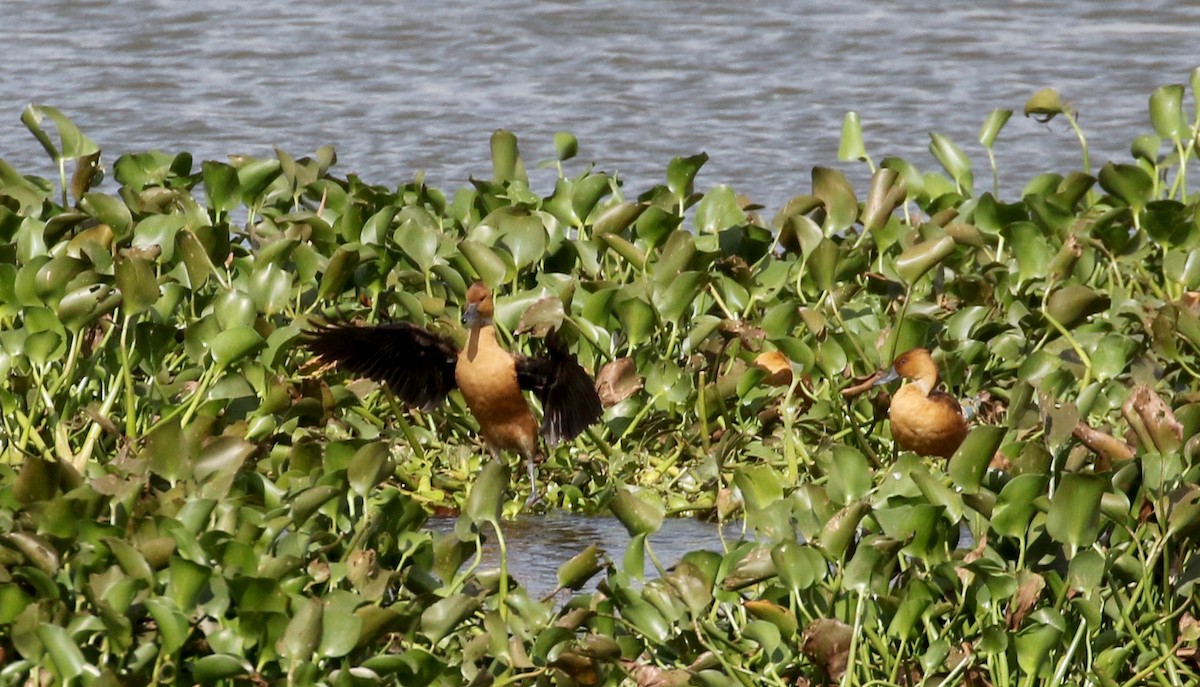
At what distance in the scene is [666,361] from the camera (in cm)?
496

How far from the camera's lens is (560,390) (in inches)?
188

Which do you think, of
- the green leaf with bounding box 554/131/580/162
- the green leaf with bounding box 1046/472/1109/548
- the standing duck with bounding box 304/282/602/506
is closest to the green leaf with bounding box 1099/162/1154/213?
the green leaf with bounding box 554/131/580/162

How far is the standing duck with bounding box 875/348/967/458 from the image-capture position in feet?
14.8

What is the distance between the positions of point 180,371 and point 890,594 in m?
2.10

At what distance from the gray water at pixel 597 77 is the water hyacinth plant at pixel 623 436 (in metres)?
2.75

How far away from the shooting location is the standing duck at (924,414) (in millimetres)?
4504

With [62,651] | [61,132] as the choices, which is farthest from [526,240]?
[62,651]

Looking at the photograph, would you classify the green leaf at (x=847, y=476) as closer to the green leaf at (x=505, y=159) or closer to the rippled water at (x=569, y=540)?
the rippled water at (x=569, y=540)

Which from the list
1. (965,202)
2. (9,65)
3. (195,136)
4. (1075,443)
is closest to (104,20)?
(9,65)

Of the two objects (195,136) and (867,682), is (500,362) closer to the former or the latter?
(867,682)

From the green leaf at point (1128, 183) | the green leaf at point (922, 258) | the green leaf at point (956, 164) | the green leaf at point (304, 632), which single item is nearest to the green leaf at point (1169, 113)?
the green leaf at point (1128, 183)

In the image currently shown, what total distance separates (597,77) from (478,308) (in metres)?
5.82

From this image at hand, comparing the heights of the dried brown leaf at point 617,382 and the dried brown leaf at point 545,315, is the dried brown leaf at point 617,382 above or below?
below

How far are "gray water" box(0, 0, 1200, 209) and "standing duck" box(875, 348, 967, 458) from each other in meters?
3.49
